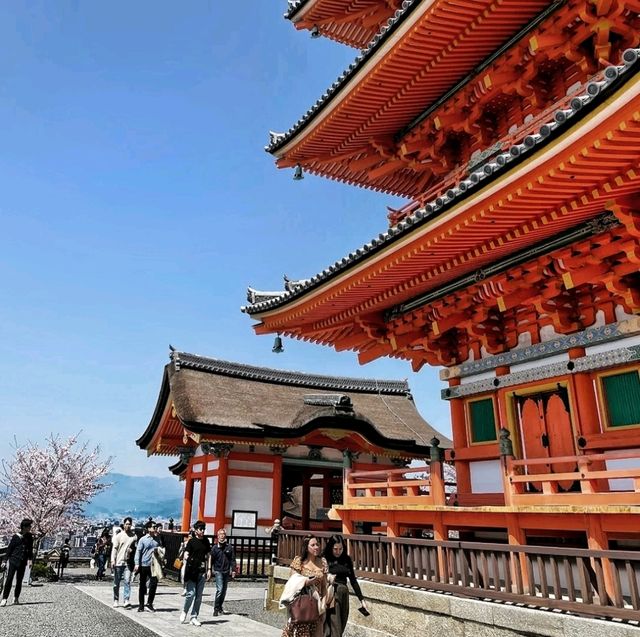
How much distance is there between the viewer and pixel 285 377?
24250 mm

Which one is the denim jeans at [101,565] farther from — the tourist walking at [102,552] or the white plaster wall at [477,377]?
the white plaster wall at [477,377]

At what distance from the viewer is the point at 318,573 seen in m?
5.30

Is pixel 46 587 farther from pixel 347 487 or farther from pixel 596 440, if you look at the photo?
pixel 596 440

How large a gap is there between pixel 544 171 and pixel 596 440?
3902mm

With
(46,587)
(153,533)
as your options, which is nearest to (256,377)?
(46,587)

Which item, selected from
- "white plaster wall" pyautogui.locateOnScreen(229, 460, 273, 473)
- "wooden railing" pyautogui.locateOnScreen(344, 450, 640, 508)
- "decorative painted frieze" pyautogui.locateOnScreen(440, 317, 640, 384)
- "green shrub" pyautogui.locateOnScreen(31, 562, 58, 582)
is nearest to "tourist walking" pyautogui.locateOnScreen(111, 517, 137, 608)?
"wooden railing" pyautogui.locateOnScreen(344, 450, 640, 508)

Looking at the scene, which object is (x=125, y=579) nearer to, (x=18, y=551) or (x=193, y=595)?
(x=18, y=551)

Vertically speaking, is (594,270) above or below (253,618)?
above

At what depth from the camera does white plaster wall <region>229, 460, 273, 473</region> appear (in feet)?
57.4

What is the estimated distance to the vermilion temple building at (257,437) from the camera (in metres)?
17.2

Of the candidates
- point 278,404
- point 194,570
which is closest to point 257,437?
point 278,404

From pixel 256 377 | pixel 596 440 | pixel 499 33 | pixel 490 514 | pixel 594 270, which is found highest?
pixel 499 33

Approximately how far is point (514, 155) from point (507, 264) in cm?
221

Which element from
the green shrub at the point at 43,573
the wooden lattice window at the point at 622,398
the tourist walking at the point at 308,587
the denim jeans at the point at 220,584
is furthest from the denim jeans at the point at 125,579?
the wooden lattice window at the point at 622,398
